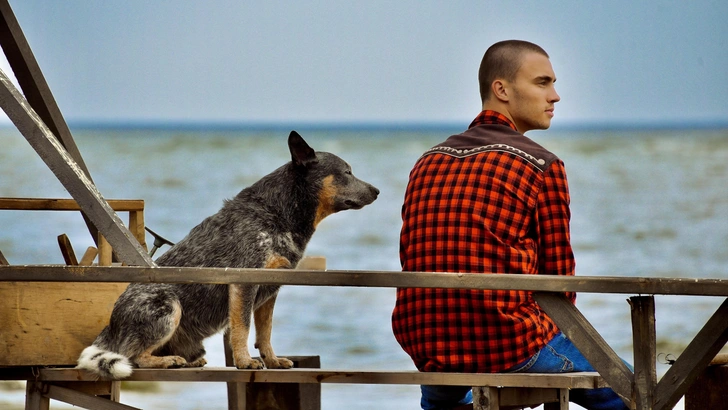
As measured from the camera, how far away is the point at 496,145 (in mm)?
3529

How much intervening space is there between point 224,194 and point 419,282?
69.3 ft

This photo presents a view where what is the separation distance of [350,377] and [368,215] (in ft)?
59.9

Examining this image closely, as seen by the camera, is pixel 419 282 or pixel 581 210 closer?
pixel 419 282

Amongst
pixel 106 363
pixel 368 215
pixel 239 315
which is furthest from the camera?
pixel 368 215

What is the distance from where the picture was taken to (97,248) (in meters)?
5.36

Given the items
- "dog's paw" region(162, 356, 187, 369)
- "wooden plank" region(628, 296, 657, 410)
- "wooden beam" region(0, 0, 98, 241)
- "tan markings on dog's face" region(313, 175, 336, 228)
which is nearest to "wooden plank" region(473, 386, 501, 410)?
"wooden plank" region(628, 296, 657, 410)

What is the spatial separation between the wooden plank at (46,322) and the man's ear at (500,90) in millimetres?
1821

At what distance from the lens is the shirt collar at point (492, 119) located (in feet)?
12.3

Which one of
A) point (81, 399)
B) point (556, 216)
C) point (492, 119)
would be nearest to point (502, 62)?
point (492, 119)

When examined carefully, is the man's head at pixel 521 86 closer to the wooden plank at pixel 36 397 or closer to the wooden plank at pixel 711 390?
the wooden plank at pixel 711 390

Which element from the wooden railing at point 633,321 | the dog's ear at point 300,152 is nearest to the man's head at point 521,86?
the wooden railing at point 633,321

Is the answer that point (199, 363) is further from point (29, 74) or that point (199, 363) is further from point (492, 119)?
point (29, 74)

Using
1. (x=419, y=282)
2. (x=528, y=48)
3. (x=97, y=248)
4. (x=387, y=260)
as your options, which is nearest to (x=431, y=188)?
(x=419, y=282)

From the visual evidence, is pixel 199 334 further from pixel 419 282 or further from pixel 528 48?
pixel 528 48
